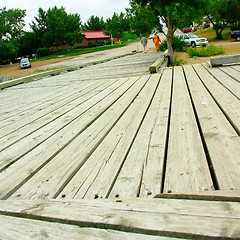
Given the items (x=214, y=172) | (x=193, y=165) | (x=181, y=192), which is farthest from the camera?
(x=193, y=165)

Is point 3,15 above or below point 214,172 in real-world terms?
above

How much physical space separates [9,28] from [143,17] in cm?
3788

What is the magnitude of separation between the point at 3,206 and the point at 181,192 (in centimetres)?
107

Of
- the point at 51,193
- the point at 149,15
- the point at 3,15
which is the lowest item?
the point at 51,193

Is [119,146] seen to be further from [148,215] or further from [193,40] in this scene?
[193,40]

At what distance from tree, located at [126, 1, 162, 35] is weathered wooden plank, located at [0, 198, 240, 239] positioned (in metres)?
13.9

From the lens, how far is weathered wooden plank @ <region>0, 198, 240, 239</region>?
0.99 metres

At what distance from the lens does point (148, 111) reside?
298cm

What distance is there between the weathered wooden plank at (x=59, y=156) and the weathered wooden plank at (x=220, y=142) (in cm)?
101

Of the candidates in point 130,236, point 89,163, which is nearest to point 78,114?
point 89,163

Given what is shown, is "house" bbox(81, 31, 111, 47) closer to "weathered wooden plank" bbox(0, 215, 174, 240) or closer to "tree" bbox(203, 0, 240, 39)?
"tree" bbox(203, 0, 240, 39)

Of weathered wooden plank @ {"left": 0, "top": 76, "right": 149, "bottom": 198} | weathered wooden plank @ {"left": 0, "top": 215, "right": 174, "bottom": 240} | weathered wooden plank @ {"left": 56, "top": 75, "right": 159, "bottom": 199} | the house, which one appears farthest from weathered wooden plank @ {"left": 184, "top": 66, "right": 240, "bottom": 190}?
the house

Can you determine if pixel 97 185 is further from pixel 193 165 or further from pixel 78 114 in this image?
pixel 78 114

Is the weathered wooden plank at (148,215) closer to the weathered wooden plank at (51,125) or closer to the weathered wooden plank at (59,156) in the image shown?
the weathered wooden plank at (59,156)
